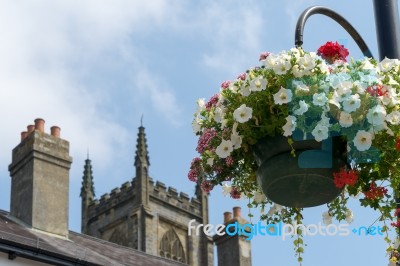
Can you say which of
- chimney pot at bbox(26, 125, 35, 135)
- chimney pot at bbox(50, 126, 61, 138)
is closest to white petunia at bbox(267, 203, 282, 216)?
chimney pot at bbox(50, 126, 61, 138)

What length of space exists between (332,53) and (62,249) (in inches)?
658

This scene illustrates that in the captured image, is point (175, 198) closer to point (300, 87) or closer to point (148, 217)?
point (148, 217)

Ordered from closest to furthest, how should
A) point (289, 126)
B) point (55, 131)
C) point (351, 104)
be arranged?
point (351, 104)
point (289, 126)
point (55, 131)

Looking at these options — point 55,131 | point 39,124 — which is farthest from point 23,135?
point 55,131

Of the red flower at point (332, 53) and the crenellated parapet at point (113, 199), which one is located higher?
the crenellated parapet at point (113, 199)

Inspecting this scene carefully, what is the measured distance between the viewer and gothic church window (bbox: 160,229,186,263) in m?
77.3

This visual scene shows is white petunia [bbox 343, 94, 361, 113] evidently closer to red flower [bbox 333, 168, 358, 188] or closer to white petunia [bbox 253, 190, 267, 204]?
red flower [bbox 333, 168, 358, 188]

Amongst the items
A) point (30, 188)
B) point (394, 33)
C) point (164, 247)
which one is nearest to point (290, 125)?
→ point (394, 33)

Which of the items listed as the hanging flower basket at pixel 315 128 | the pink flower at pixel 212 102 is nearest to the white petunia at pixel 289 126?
the hanging flower basket at pixel 315 128

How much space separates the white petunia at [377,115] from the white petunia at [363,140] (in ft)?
0.24

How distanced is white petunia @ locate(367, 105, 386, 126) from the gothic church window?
2820 inches

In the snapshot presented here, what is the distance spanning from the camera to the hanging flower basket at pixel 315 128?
18.9 feet

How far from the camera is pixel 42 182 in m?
25.1

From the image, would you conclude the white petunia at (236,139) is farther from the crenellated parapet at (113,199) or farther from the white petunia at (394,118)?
the crenellated parapet at (113,199)
